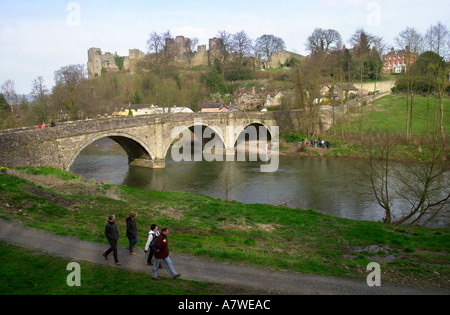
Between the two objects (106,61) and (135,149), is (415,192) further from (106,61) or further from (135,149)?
(106,61)

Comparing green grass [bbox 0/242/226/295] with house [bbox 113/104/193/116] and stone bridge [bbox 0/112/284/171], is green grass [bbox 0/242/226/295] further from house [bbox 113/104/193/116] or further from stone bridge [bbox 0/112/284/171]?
house [bbox 113/104/193/116]

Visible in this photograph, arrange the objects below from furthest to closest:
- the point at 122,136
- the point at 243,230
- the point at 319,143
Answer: the point at 319,143
the point at 122,136
the point at 243,230

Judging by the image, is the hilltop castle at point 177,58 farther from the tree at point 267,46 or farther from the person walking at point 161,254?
the person walking at point 161,254

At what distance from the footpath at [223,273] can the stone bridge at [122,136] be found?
1326cm

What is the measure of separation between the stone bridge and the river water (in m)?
2.33

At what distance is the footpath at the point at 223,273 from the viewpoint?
351 inches

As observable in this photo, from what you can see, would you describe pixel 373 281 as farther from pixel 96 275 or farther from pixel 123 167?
pixel 123 167

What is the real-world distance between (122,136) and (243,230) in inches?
811

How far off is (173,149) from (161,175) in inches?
524

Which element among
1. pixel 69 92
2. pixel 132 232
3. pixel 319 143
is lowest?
pixel 319 143

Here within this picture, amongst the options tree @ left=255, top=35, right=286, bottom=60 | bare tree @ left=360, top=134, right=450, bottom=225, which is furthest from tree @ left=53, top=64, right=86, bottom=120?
tree @ left=255, top=35, right=286, bottom=60

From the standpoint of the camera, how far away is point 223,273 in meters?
9.55

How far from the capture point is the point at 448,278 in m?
10.1

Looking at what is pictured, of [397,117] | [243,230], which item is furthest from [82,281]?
[397,117]
